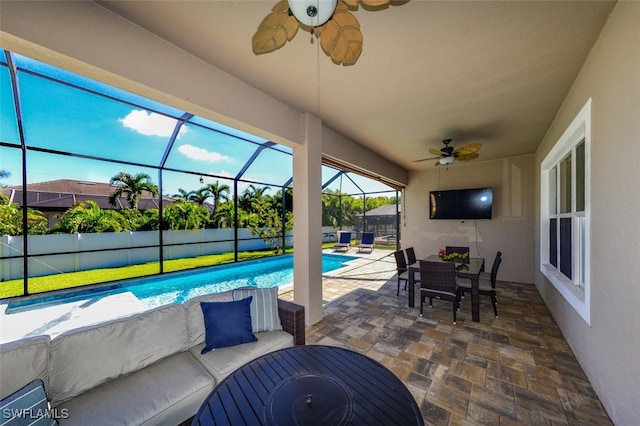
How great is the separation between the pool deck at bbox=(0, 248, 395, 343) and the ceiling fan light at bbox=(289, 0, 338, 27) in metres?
3.50

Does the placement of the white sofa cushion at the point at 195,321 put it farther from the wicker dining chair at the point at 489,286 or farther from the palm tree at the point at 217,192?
the palm tree at the point at 217,192

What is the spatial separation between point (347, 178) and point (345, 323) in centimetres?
805

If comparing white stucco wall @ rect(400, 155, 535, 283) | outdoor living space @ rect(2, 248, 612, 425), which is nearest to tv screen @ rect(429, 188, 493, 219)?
Result: white stucco wall @ rect(400, 155, 535, 283)

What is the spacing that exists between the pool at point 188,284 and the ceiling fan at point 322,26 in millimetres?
4847

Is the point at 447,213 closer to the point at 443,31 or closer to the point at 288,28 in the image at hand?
the point at 443,31

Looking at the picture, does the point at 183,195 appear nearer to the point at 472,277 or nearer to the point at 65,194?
the point at 65,194

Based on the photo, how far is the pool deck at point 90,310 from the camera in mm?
3373

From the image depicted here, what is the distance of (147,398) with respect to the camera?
1.38 m

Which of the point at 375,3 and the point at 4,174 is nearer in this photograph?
the point at 375,3

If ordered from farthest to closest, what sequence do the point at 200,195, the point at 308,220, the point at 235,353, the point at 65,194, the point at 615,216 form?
1. the point at 200,195
2. the point at 65,194
3. the point at 308,220
4. the point at 235,353
5. the point at 615,216

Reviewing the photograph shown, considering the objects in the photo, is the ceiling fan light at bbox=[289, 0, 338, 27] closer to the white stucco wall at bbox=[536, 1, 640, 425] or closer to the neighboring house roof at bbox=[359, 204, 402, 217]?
the white stucco wall at bbox=[536, 1, 640, 425]

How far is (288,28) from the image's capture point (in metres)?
1.27

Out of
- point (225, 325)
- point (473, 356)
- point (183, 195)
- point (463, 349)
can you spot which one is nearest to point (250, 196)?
point (183, 195)

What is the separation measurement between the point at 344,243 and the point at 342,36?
1046 cm
